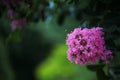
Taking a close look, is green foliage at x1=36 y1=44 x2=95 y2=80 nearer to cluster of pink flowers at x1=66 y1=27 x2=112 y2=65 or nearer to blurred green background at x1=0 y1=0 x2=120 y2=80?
blurred green background at x1=0 y1=0 x2=120 y2=80

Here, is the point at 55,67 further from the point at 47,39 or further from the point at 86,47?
the point at 86,47

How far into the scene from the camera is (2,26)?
10508 millimetres

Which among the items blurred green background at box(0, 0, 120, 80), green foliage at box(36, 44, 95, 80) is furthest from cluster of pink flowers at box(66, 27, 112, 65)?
green foliage at box(36, 44, 95, 80)

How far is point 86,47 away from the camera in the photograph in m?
1.92

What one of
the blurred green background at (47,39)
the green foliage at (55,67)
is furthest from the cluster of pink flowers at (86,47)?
the green foliage at (55,67)

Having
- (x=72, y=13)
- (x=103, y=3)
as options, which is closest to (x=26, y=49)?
(x=72, y=13)

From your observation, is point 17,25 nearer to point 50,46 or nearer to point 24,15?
point 24,15

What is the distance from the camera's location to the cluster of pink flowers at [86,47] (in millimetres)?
1924

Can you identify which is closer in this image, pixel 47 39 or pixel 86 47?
pixel 86 47

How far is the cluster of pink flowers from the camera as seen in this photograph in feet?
6.31

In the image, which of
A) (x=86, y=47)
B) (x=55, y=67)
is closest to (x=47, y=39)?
(x=55, y=67)

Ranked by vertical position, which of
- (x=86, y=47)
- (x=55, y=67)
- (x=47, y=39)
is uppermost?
(x=47, y=39)

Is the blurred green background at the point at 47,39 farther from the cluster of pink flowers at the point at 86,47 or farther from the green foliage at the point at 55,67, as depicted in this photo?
the cluster of pink flowers at the point at 86,47

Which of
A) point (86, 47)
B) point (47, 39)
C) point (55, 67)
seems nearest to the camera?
point (86, 47)
